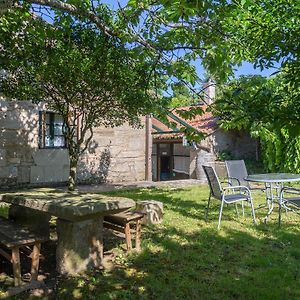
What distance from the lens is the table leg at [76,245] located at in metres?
3.50

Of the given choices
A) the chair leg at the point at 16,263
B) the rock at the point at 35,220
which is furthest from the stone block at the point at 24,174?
the chair leg at the point at 16,263

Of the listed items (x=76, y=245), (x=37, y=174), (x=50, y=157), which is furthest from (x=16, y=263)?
(x=50, y=157)

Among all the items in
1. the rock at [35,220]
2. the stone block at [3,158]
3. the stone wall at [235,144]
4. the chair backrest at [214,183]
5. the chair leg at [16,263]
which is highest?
the stone wall at [235,144]

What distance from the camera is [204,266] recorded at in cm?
375

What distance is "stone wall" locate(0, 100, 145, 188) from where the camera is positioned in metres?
9.42

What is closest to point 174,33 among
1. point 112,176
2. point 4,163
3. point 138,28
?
point 138,28

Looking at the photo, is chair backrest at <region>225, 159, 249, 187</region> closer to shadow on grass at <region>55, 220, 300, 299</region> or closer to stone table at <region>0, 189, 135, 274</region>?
shadow on grass at <region>55, 220, 300, 299</region>

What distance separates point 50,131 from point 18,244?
764 cm

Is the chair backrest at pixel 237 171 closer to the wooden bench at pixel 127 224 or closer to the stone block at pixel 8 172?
the wooden bench at pixel 127 224

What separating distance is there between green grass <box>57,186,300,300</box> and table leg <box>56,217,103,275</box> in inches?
6.5

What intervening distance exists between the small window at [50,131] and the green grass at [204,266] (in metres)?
5.65

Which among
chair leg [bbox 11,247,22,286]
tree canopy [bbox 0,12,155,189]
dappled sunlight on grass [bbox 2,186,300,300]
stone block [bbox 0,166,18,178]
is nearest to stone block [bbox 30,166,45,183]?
stone block [bbox 0,166,18,178]

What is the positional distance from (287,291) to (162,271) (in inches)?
48.1

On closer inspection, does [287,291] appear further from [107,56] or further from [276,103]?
[107,56]
